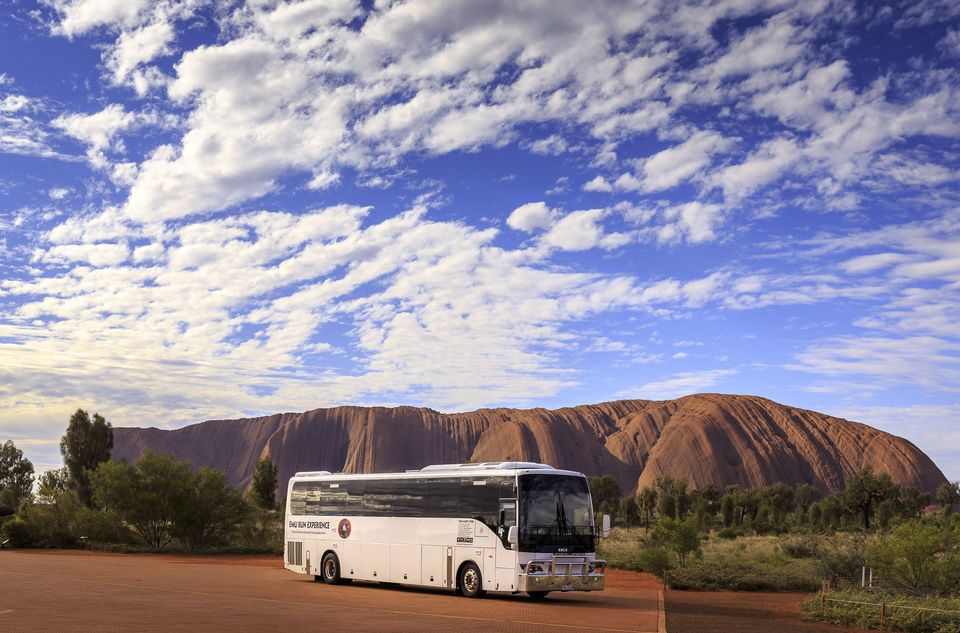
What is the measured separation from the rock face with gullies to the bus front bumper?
4041 inches

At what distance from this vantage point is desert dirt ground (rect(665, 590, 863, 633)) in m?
18.5

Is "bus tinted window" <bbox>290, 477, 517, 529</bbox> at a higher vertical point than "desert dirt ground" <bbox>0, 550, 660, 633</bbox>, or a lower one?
higher

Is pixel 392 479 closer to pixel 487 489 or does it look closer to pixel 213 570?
pixel 487 489

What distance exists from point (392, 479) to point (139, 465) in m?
27.8

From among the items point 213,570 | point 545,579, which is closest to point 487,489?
point 545,579

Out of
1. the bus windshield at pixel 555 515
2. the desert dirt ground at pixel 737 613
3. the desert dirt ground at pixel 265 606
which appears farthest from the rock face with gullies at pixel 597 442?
the bus windshield at pixel 555 515

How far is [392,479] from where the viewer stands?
25.7m

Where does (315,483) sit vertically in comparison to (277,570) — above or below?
above

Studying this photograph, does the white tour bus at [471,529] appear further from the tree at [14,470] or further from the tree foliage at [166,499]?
the tree at [14,470]

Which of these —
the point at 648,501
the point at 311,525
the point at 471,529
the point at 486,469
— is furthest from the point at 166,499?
the point at 648,501

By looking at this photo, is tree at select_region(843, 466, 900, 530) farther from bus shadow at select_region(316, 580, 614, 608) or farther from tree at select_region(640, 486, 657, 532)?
bus shadow at select_region(316, 580, 614, 608)

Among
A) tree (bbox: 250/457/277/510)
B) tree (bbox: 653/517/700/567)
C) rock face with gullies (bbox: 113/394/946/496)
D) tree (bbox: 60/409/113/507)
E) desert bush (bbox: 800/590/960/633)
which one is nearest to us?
desert bush (bbox: 800/590/960/633)

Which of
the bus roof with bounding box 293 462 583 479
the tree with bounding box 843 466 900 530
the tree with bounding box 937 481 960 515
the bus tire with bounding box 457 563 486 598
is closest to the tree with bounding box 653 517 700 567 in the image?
the bus roof with bounding box 293 462 583 479

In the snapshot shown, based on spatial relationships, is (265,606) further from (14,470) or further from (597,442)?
(597,442)
